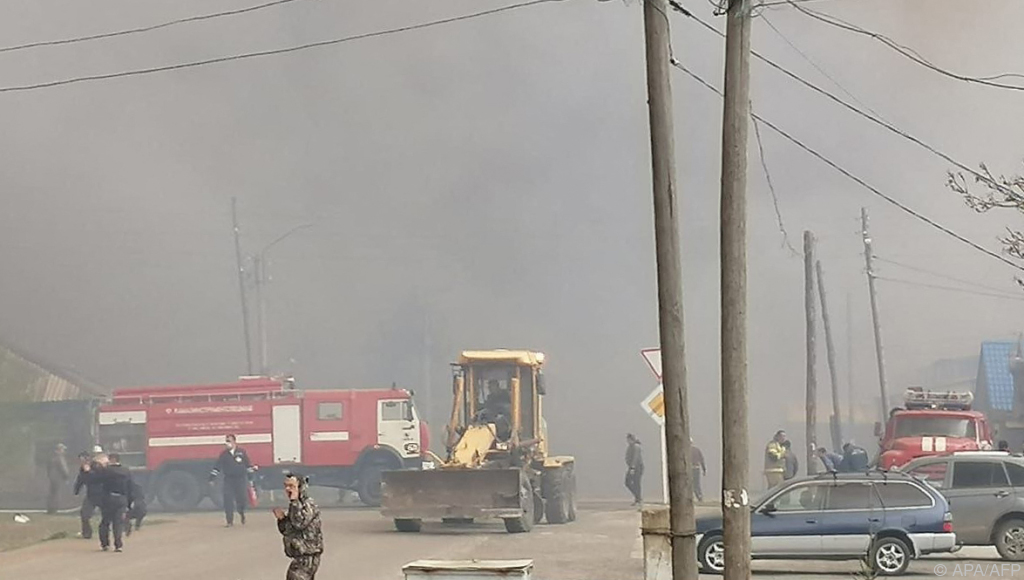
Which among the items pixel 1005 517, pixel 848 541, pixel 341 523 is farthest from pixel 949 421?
pixel 341 523

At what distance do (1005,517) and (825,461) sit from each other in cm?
833

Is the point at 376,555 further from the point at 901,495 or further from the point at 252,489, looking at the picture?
the point at 252,489

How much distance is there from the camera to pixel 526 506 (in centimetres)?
2158

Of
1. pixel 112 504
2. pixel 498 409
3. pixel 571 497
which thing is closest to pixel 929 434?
pixel 571 497

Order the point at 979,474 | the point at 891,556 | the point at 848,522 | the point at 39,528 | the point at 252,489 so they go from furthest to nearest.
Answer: the point at 252,489 < the point at 39,528 < the point at 979,474 < the point at 848,522 < the point at 891,556

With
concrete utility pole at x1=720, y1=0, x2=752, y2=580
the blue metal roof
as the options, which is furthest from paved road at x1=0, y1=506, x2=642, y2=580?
the blue metal roof

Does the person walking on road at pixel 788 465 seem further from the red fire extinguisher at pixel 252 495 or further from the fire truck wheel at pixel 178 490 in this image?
the fire truck wheel at pixel 178 490

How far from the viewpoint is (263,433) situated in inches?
1175

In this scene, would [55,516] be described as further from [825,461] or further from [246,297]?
[825,461]

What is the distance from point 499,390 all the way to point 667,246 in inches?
531

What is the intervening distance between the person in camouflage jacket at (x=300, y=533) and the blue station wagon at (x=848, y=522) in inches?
223

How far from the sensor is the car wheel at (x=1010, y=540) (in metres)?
17.4

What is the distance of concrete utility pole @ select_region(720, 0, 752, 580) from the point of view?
32.4 feet

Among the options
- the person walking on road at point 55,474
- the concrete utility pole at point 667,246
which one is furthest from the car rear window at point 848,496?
the person walking on road at point 55,474
